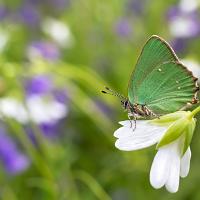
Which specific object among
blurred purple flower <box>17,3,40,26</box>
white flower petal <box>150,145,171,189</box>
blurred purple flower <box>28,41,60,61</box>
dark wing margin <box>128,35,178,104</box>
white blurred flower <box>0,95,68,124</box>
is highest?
blurred purple flower <box>17,3,40,26</box>

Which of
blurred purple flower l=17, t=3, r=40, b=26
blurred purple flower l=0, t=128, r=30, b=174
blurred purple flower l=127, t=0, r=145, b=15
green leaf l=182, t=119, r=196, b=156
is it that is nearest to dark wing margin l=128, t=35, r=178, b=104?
green leaf l=182, t=119, r=196, b=156

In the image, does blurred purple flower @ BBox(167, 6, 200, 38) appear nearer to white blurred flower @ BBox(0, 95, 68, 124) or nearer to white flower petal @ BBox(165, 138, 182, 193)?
white blurred flower @ BBox(0, 95, 68, 124)

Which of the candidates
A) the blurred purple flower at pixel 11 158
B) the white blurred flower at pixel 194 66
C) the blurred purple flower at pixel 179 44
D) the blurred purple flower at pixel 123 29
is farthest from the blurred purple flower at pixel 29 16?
the blurred purple flower at pixel 11 158

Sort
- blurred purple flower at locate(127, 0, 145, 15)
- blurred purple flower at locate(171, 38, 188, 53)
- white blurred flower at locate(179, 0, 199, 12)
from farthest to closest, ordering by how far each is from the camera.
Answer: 1. blurred purple flower at locate(127, 0, 145, 15)
2. white blurred flower at locate(179, 0, 199, 12)
3. blurred purple flower at locate(171, 38, 188, 53)

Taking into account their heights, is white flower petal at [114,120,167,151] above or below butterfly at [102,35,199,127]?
below

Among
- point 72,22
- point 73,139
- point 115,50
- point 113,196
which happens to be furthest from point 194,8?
point 113,196

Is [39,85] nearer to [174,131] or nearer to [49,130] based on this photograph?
[49,130]

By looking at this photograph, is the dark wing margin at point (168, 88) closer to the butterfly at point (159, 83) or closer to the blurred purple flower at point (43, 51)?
the butterfly at point (159, 83)
